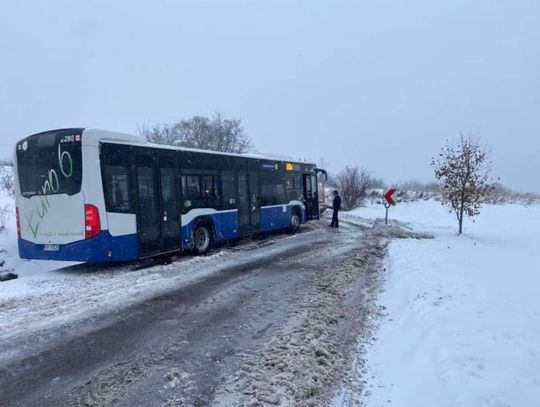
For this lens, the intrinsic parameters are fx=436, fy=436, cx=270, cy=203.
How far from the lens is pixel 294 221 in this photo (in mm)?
19266

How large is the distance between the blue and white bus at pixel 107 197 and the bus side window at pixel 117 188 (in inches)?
0.9

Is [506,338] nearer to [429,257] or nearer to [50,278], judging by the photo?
[429,257]

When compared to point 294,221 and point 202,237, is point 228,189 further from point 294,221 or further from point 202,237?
point 294,221

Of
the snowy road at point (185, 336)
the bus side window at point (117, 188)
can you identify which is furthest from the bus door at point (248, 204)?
the bus side window at point (117, 188)

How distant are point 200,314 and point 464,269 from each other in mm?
6173

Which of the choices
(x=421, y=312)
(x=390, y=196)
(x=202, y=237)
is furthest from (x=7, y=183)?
(x=421, y=312)

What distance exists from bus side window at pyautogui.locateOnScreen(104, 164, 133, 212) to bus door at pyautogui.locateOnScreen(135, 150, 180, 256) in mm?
371

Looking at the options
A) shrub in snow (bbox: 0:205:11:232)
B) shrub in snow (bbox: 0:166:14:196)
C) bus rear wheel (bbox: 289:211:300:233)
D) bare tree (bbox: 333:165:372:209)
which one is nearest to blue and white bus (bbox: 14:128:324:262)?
shrub in snow (bbox: 0:205:11:232)

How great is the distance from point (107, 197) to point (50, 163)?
4.91ft

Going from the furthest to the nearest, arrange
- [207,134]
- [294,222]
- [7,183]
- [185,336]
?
1. [207,134]
2. [7,183]
3. [294,222]
4. [185,336]

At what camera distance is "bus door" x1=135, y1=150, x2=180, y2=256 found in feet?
34.8

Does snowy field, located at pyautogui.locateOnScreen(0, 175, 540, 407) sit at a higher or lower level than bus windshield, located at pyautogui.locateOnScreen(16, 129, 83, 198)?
lower

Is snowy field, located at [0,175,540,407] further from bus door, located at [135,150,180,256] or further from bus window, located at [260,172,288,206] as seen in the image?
bus window, located at [260,172,288,206]

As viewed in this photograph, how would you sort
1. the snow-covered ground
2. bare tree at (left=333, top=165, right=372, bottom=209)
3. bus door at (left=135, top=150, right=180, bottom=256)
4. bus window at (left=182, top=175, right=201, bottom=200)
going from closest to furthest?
the snow-covered ground
bus door at (left=135, top=150, right=180, bottom=256)
bus window at (left=182, top=175, right=201, bottom=200)
bare tree at (left=333, top=165, right=372, bottom=209)
